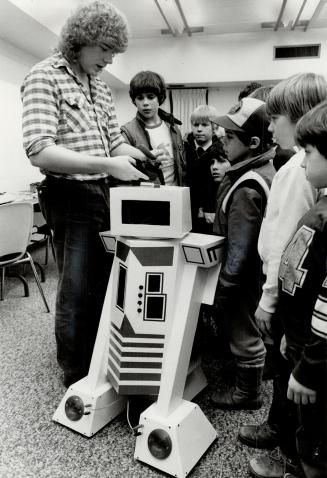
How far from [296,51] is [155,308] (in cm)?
597

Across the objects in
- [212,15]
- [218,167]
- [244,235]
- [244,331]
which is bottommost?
[244,331]

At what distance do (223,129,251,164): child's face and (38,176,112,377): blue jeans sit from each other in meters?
0.49

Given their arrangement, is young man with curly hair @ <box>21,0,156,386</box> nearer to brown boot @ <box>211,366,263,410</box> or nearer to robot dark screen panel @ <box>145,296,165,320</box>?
robot dark screen panel @ <box>145,296,165,320</box>

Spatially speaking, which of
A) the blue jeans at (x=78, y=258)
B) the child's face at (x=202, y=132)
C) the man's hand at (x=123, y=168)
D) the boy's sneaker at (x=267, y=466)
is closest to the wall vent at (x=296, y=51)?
the child's face at (x=202, y=132)

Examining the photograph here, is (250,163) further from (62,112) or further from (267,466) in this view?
(267,466)

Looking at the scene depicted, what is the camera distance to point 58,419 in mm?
1496

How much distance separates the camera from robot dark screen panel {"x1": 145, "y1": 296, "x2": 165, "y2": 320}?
1.33 m

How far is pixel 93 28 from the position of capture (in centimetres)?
141

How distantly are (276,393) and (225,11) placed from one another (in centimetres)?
495

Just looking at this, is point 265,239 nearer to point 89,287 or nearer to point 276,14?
point 89,287

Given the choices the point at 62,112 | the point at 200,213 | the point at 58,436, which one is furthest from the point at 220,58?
the point at 58,436

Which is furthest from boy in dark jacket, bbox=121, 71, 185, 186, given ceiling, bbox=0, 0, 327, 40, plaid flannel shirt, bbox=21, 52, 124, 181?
ceiling, bbox=0, 0, 327, 40

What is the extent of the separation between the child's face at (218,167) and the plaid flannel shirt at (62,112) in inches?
30.6

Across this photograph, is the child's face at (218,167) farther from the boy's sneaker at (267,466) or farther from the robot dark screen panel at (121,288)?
the boy's sneaker at (267,466)
